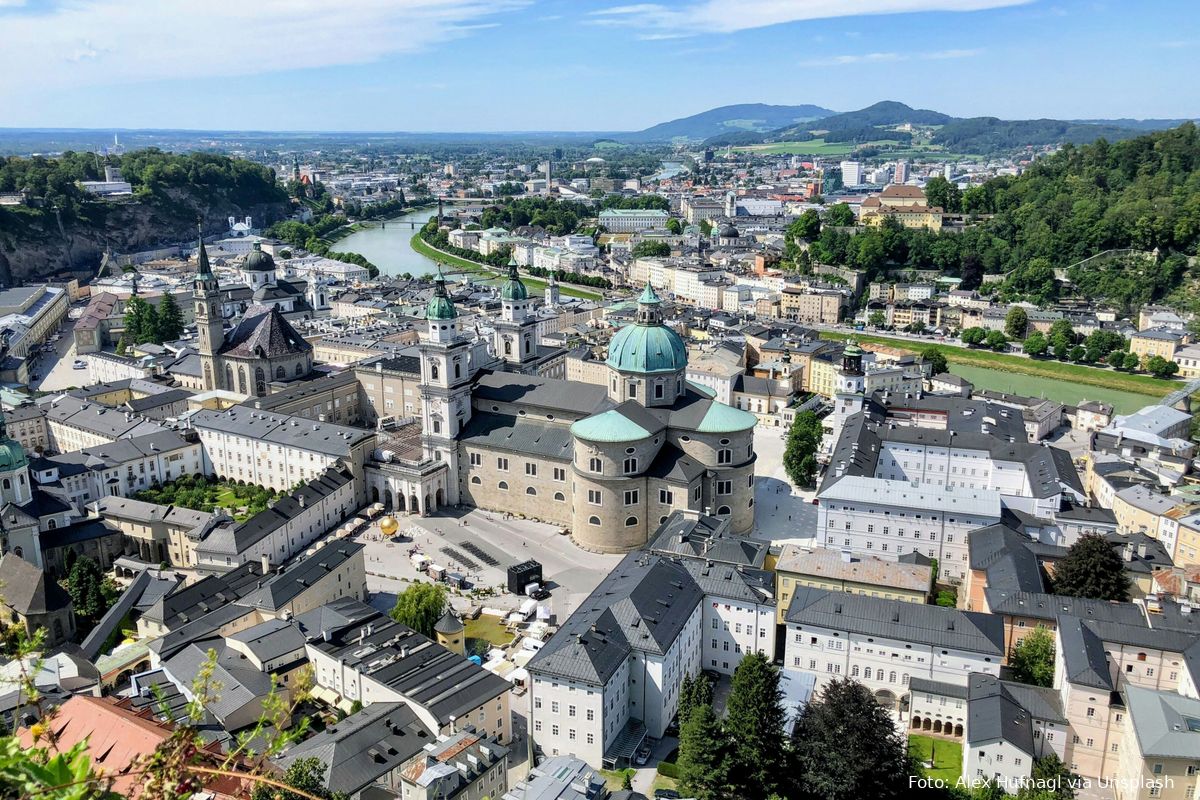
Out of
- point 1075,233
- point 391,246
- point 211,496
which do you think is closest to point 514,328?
point 211,496

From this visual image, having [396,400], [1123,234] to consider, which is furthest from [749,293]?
[396,400]

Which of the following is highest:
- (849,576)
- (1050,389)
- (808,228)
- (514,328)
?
(808,228)

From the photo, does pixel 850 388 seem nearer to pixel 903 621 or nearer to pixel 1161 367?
pixel 903 621

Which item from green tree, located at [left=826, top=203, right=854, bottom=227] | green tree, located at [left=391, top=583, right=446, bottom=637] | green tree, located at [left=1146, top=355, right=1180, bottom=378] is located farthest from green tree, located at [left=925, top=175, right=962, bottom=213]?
green tree, located at [left=391, top=583, right=446, bottom=637]

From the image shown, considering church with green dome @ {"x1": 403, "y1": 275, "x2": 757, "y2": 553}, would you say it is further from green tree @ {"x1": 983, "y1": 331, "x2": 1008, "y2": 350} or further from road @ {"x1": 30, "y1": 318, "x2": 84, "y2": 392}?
green tree @ {"x1": 983, "y1": 331, "x2": 1008, "y2": 350}

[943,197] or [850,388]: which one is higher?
[943,197]

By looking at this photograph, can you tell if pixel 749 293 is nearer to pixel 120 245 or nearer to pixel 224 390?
pixel 224 390
